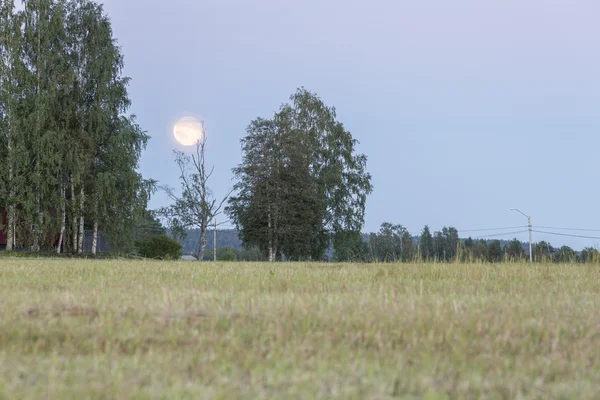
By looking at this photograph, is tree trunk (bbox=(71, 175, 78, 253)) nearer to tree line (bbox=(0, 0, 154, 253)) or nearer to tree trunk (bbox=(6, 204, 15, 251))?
tree line (bbox=(0, 0, 154, 253))

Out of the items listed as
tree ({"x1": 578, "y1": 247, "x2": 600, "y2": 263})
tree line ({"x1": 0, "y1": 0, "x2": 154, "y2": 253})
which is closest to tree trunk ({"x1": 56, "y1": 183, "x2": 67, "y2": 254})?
tree line ({"x1": 0, "y1": 0, "x2": 154, "y2": 253})

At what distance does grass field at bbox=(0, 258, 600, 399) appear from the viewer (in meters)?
2.49

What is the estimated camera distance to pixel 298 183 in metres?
39.5

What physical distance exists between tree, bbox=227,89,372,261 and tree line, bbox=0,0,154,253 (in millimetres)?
8538

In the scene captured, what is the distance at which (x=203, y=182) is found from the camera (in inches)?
1647

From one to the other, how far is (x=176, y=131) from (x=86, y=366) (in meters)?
41.7

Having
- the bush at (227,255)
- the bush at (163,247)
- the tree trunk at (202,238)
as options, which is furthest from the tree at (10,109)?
the bush at (227,255)

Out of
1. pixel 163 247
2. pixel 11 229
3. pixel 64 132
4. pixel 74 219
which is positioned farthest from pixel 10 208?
pixel 163 247

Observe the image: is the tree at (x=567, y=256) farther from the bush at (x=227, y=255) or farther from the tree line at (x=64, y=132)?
the bush at (x=227, y=255)

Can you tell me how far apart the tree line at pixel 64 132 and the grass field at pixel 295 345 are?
2647 centimetres

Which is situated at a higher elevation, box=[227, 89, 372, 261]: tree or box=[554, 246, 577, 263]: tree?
box=[227, 89, 372, 261]: tree

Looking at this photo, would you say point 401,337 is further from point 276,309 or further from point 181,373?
point 181,373

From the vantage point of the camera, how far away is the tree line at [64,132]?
29.3 metres

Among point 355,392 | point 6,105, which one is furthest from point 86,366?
point 6,105
